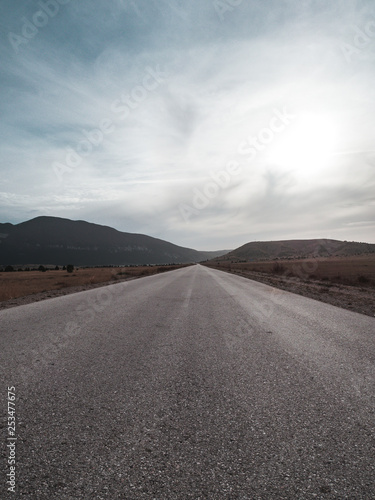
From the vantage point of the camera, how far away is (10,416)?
3.07 metres

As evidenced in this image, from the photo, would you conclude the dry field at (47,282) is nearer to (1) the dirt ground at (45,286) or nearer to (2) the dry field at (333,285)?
(1) the dirt ground at (45,286)

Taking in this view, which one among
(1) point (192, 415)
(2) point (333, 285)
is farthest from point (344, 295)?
(1) point (192, 415)

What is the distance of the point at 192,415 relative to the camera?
3.08m

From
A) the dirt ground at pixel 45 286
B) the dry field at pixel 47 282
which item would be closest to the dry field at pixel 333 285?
the dirt ground at pixel 45 286

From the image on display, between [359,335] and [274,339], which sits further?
[359,335]

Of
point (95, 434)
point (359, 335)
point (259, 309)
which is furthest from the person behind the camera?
point (259, 309)

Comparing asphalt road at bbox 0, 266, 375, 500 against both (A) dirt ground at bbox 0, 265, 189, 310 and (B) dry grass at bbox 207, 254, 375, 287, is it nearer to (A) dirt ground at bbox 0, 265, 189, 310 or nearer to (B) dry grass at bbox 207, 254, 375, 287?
(A) dirt ground at bbox 0, 265, 189, 310

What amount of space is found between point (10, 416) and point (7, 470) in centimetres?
94

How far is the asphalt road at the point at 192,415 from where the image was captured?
2119 millimetres

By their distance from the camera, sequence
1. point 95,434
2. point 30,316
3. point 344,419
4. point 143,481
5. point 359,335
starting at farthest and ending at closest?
point 30,316, point 359,335, point 344,419, point 95,434, point 143,481

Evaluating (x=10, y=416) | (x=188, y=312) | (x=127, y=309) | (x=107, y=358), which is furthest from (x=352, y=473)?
(x=127, y=309)

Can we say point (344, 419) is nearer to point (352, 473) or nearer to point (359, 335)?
point (352, 473)

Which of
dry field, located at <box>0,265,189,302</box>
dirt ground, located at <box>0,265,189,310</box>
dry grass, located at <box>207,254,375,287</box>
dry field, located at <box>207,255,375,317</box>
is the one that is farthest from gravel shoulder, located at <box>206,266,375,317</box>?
dry field, located at <box>0,265,189,302</box>

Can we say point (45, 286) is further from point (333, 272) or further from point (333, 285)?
point (333, 272)
